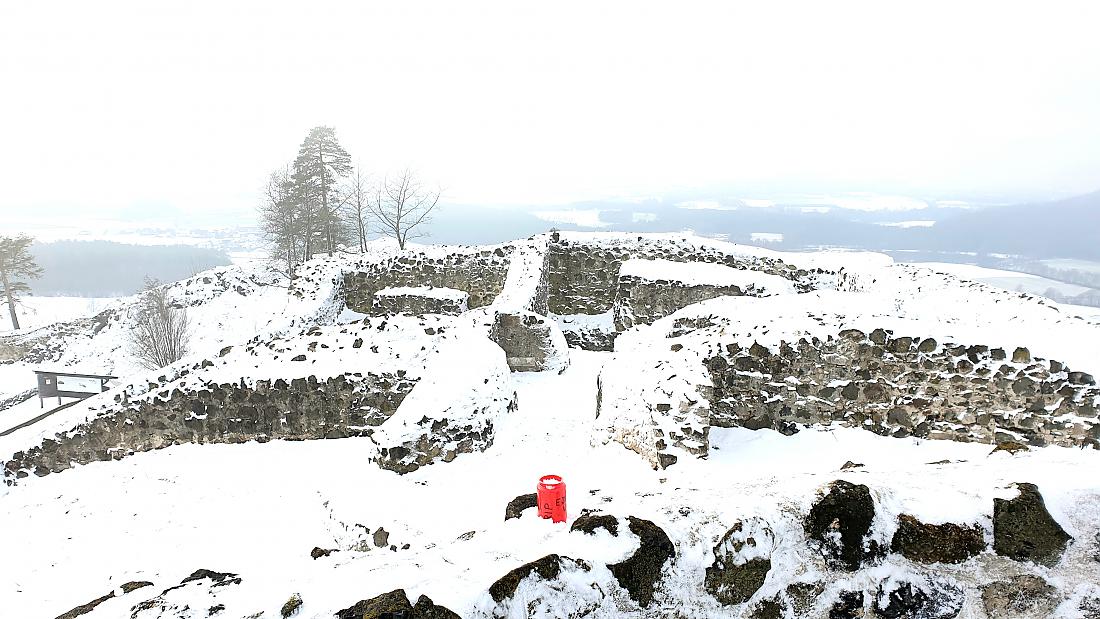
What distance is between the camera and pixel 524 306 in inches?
492

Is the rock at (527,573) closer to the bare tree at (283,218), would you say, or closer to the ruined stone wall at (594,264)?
the ruined stone wall at (594,264)

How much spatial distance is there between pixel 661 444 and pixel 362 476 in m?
4.11

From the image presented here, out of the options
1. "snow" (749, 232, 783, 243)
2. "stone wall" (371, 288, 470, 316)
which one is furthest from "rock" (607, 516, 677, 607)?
"snow" (749, 232, 783, 243)

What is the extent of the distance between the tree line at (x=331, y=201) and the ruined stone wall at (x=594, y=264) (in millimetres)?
15160

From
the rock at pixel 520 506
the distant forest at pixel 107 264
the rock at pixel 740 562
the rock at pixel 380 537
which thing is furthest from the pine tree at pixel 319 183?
the distant forest at pixel 107 264

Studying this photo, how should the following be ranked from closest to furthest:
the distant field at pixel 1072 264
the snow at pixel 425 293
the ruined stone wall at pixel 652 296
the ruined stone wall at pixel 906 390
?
the ruined stone wall at pixel 906 390 → the ruined stone wall at pixel 652 296 → the snow at pixel 425 293 → the distant field at pixel 1072 264

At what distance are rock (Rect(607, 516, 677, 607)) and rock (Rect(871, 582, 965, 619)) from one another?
1017 millimetres

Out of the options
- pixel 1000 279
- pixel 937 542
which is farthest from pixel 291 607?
pixel 1000 279

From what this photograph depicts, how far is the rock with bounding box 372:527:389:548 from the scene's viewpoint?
19.1ft

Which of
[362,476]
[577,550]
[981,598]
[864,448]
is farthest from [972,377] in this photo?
[362,476]

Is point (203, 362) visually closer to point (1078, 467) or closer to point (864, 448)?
point (864, 448)

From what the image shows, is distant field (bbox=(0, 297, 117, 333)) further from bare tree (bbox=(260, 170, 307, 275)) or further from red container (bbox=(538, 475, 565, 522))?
red container (bbox=(538, 475, 565, 522))

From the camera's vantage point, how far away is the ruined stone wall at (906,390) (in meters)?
5.80

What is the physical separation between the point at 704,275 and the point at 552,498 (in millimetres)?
11408
